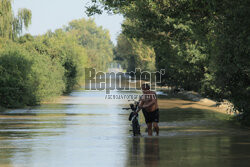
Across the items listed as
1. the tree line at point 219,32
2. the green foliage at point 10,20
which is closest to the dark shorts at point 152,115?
the tree line at point 219,32

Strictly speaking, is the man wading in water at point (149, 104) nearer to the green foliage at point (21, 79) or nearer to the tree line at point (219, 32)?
the tree line at point (219, 32)

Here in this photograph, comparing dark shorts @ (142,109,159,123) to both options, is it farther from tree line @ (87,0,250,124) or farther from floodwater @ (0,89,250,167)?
tree line @ (87,0,250,124)

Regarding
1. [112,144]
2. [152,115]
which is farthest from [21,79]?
[112,144]

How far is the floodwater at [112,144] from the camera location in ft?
39.4

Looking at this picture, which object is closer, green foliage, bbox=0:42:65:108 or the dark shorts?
the dark shorts

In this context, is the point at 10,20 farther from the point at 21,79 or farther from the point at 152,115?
the point at 152,115

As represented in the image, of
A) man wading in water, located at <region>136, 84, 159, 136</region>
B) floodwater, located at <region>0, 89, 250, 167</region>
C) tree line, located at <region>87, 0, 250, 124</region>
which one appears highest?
tree line, located at <region>87, 0, 250, 124</region>

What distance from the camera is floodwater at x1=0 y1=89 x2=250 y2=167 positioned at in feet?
39.4

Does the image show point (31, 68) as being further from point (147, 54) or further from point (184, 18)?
point (147, 54)

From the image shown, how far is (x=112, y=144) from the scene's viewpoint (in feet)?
51.9

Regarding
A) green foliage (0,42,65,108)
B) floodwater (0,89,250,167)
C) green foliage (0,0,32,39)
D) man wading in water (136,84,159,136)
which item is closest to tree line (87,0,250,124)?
floodwater (0,89,250,167)

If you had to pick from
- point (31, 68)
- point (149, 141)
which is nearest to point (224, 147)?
point (149, 141)

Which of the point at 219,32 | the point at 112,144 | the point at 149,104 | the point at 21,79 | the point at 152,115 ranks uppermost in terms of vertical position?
the point at 219,32

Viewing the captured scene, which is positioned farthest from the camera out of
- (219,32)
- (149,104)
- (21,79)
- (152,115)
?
(21,79)
